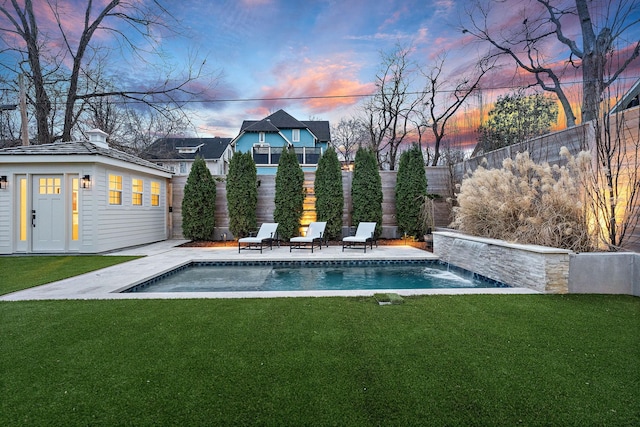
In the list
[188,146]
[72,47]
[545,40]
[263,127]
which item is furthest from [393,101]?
[188,146]

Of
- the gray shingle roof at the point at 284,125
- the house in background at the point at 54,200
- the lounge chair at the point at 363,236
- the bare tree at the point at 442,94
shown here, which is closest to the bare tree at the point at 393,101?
the bare tree at the point at 442,94

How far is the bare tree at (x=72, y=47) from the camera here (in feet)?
36.8

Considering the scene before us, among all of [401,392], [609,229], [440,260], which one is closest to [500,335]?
[401,392]

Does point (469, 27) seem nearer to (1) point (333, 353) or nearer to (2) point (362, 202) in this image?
(2) point (362, 202)

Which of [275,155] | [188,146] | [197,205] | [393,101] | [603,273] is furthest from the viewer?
[188,146]

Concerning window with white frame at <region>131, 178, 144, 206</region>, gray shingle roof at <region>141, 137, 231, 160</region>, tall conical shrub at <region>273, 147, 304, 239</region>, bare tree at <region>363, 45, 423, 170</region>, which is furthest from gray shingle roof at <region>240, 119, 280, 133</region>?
window with white frame at <region>131, 178, 144, 206</region>

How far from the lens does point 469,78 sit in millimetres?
15211

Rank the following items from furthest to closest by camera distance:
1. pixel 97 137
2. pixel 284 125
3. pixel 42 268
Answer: pixel 284 125, pixel 97 137, pixel 42 268

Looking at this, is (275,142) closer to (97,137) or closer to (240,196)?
(240,196)

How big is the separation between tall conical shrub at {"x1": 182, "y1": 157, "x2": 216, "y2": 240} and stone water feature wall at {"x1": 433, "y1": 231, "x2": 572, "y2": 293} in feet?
25.4

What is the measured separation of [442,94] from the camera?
16.1m

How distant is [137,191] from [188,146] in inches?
733

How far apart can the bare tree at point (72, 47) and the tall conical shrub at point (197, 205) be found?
11.1ft

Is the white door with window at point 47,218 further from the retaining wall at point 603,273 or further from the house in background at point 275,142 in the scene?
the house in background at point 275,142
